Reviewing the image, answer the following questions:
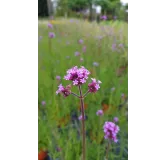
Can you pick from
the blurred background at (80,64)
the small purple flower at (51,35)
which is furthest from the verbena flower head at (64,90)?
the small purple flower at (51,35)

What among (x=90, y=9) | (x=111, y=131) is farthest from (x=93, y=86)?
(x=90, y=9)

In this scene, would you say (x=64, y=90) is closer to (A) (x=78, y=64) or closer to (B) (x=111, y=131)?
(A) (x=78, y=64)

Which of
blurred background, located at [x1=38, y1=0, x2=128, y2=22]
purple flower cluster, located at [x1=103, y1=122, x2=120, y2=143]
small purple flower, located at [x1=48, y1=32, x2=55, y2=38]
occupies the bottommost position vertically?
purple flower cluster, located at [x1=103, y1=122, x2=120, y2=143]

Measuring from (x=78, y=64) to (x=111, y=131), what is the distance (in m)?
0.29

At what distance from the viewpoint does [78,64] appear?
3.99 feet

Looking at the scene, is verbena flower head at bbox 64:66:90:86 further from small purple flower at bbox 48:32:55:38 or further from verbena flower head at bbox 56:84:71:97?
small purple flower at bbox 48:32:55:38

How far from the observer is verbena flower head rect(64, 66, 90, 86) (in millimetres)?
1105

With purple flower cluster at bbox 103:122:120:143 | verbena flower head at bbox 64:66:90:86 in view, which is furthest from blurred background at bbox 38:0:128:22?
purple flower cluster at bbox 103:122:120:143

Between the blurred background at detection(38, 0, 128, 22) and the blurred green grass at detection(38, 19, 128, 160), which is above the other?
the blurred background at detection(38, 0, 128, 22)

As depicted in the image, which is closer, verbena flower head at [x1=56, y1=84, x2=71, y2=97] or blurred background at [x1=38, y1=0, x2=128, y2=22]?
verbena flower head at [x1=56, y1=84, x2=71, y2=97]

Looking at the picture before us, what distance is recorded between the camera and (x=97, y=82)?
1188 mm

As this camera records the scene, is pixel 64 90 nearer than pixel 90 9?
Yes

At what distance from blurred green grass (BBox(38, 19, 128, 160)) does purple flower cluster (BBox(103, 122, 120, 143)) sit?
29mm
